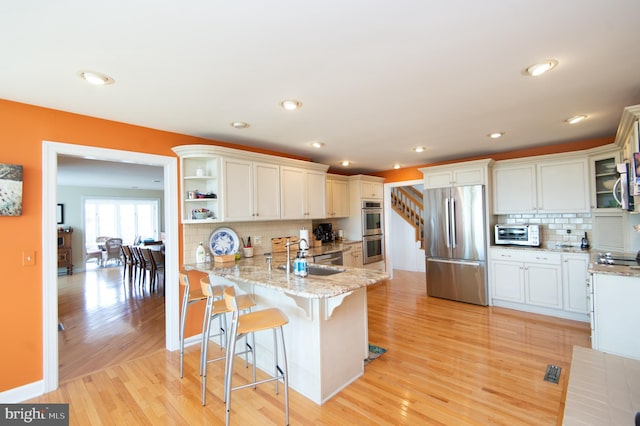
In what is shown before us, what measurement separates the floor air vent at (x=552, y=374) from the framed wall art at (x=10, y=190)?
15.1ft

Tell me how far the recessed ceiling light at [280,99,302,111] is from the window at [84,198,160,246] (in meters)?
8.84

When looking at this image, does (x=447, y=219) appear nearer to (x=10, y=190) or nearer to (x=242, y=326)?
(x=242, y=326)

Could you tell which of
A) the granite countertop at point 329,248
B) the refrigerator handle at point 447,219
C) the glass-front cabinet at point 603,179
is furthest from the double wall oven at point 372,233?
the glass-front cabinet at point 603,179

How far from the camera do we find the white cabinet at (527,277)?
13.0ft

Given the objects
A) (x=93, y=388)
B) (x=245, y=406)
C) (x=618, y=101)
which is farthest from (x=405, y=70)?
Answer: (x=93, y=388)

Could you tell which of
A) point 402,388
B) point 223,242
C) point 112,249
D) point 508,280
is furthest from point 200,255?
point 112,249

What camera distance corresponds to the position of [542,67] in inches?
79.0

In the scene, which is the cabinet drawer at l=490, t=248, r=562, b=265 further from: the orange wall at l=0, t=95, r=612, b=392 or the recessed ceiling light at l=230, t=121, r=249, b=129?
the orange wall at l=0, t=95, r=612, b=392

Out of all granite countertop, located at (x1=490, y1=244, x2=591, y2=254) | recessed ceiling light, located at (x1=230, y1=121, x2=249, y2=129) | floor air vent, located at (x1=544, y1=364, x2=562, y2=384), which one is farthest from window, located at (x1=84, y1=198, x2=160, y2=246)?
floor air vent, located at (x1=544, y1=364, x2=562, y2=384)

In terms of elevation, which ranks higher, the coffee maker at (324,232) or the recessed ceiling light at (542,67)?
the recessed ceiling light at (542,67)

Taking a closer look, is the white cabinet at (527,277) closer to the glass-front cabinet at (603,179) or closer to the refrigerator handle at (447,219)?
the refrigerator handle at (447,219)

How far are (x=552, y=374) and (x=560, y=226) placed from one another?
2669mm

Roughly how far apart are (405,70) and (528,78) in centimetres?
97

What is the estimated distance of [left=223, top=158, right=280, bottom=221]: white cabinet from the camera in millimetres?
3527
